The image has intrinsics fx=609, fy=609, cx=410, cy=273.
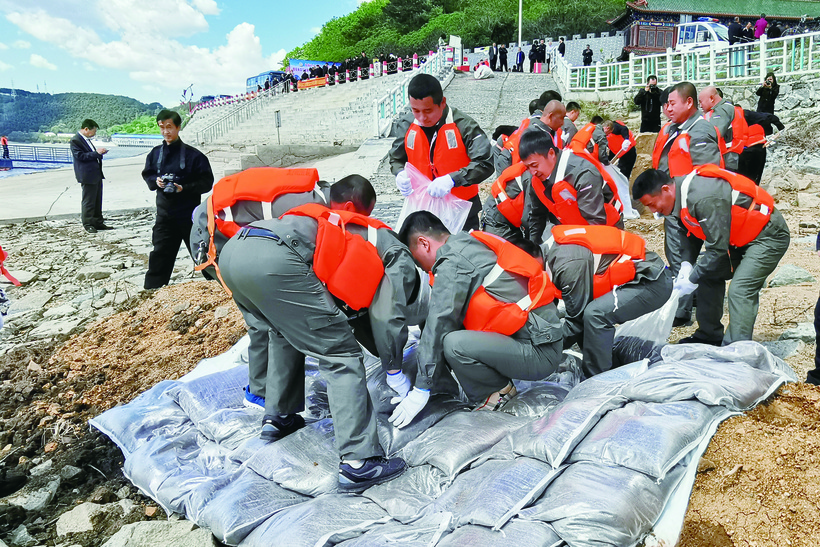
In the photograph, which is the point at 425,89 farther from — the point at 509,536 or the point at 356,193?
the point at 509,536

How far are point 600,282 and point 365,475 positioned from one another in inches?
61.4

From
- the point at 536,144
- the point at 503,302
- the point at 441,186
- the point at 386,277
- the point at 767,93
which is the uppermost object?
the point at 767,93

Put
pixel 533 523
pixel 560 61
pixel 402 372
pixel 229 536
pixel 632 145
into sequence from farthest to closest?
pixel 560 61 → pixel 632 145 → pixel 402 372 → pixel 229 536 → pixel 533 523

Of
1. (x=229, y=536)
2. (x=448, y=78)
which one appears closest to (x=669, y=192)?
(x=229, y=536)

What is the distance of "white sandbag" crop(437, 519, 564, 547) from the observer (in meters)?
1.75

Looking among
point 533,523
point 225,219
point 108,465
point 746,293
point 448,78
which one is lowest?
point 108,465

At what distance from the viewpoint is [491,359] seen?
2.60m

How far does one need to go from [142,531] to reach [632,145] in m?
7.36

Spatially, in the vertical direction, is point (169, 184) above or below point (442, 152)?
below

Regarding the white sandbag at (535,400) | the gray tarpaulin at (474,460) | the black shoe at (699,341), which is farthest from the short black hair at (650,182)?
the white sandbag at (535,400)

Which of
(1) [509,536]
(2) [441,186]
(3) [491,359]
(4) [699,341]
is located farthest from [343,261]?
(4) [699,341]

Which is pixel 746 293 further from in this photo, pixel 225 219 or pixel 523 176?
pixel 225 219

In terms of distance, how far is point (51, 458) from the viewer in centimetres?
295

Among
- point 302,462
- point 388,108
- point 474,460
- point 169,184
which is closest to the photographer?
point 474,460
